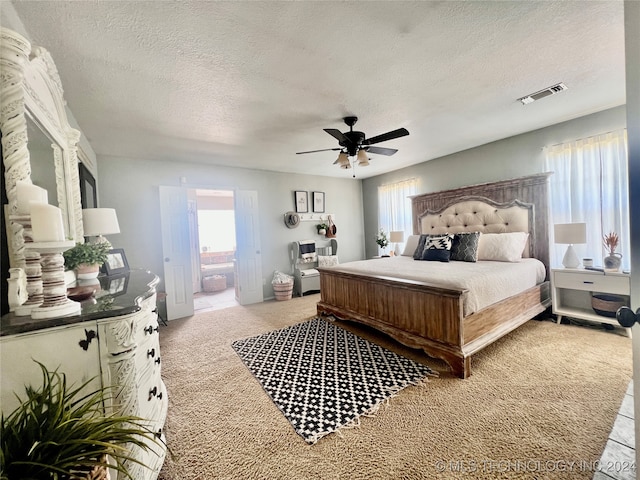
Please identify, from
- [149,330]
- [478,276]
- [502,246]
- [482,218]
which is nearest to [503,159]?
[482,218]

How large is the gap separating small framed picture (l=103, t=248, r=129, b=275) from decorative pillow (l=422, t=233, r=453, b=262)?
3.74 metres

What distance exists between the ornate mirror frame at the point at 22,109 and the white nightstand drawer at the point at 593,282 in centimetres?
470

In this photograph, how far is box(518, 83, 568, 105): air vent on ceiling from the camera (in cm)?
238

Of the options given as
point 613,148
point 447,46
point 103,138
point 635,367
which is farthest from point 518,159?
point 103,138

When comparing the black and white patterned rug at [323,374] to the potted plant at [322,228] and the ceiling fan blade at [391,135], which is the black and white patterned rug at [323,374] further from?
the potted plant at [322,228]

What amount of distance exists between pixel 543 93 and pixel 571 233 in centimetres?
157

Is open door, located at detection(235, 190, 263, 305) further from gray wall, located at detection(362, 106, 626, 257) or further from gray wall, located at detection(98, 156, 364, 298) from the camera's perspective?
gray wall, located at detection(362, 106, 626, 257)

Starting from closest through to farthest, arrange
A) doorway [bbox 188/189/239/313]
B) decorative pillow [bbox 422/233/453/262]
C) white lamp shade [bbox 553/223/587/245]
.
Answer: white lamp shade [bbox 553/223/587/245] → decorative pillow [bbox 422/233/453/262] → doorway [bbox 188/189/239/313]

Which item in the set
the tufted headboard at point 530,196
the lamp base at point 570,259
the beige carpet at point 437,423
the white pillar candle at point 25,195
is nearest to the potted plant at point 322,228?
the tufted headboard at point 530,196

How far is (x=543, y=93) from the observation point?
8.14 feet

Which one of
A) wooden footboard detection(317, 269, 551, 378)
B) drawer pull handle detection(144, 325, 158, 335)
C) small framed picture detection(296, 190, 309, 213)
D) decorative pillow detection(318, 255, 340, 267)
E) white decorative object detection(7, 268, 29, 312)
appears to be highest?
small framed picture detection(296, 190, 309, 213)

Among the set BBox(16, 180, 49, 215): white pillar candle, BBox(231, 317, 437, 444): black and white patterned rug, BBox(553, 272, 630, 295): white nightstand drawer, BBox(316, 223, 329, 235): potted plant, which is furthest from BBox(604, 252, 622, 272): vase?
BBox(16, 180, 49, 215): white pillar candle

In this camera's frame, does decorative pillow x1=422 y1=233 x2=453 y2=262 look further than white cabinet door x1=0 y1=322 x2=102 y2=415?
Yes

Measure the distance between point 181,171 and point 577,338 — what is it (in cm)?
576
